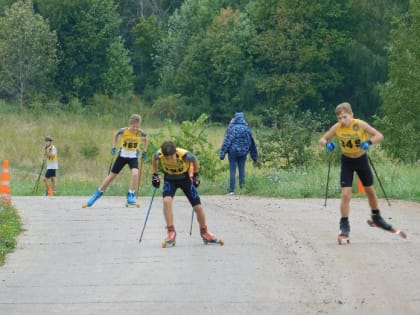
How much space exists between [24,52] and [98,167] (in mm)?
25643

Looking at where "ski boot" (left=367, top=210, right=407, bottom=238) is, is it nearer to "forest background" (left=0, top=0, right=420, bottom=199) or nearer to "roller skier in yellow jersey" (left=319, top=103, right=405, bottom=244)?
"roller skier in yellow jersey" (left=319, top=103, right=405, bottom=244)

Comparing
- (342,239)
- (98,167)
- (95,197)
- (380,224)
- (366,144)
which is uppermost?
(366,144)

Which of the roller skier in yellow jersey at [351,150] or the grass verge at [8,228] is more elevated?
the roller skier in yellow jersey at [351,150]

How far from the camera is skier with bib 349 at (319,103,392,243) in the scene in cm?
1416

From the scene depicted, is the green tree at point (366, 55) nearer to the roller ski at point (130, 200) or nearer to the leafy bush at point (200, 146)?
the leafy bush at point (200, 146)

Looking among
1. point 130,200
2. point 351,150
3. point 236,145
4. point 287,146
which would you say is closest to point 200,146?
point 287,146

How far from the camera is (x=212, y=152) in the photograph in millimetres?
29203

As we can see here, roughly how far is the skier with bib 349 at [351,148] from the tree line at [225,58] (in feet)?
166

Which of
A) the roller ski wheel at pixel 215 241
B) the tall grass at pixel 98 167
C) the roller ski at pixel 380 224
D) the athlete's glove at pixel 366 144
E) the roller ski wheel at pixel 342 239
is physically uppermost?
the athlete's glove at pixel 366 144

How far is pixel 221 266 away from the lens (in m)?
13.0

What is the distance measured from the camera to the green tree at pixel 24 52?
6316 cm

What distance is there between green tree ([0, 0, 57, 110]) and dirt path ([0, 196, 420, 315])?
150ft

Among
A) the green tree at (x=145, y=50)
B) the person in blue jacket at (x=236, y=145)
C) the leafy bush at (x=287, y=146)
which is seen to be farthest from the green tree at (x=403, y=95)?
the green tree at (x=145, y=50)

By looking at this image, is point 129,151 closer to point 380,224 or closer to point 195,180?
point 195,180
